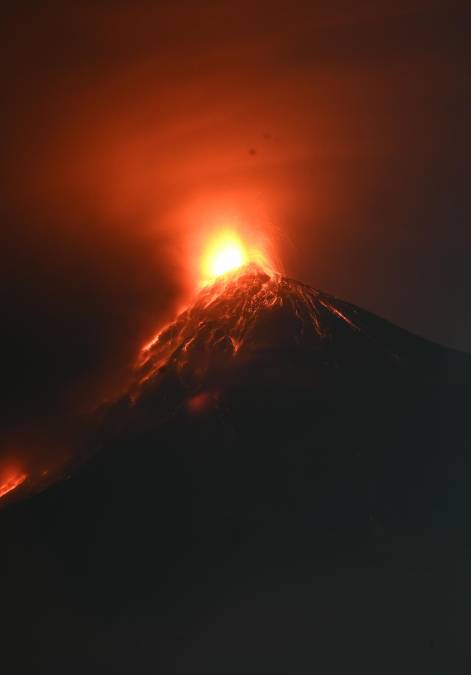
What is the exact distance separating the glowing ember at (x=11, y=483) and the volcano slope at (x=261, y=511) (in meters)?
0.61

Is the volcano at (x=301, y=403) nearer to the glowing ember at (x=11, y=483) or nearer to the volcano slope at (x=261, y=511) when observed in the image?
the volcano slope at (x=261, y=511)

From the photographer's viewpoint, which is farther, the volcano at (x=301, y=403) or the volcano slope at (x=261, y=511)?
the volcano at (x=301, y=403)

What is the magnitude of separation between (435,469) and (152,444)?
3829mm

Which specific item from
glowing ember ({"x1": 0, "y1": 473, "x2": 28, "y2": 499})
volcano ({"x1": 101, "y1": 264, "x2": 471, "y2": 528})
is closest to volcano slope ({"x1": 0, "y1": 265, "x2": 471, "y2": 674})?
volcano ({"x1": 101, "y1": 264, "x2": 471, "y2": 528})

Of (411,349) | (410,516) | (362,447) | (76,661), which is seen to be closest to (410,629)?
(410,516)

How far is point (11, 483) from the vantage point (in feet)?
33.6

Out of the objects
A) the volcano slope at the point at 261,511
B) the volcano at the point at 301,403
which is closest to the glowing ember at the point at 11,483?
the volcano slope at the point at 261,511

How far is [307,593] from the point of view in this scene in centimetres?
786

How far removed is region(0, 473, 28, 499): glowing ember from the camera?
1002cm

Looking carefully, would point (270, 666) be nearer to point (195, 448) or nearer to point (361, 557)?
point (361, 557)

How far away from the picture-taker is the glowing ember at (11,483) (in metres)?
10.0

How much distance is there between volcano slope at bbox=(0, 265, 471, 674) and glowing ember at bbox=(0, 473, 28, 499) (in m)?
A: 0.61

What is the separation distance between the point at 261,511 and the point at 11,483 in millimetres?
3242

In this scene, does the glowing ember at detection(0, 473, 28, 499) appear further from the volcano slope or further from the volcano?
the volcano
